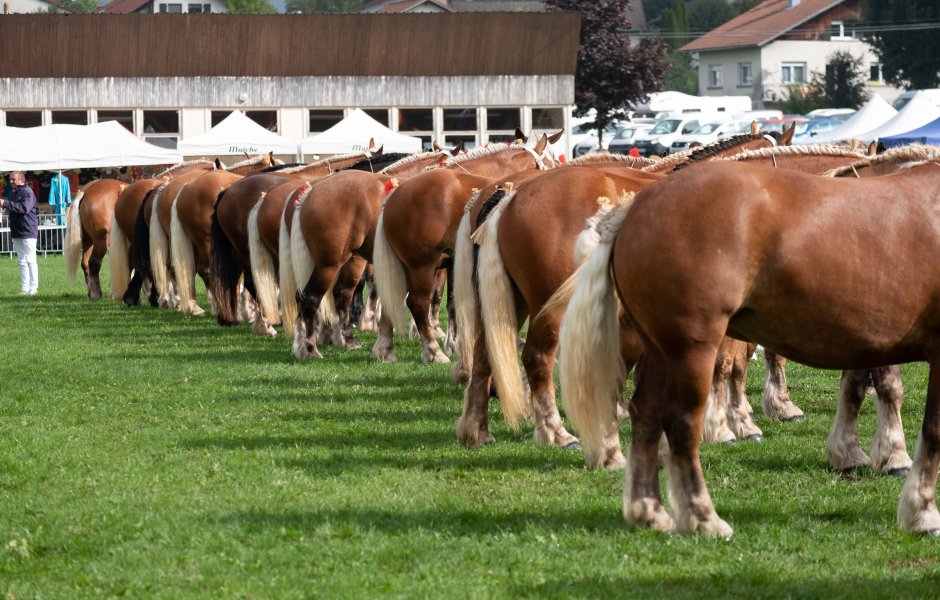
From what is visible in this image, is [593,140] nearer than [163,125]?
No

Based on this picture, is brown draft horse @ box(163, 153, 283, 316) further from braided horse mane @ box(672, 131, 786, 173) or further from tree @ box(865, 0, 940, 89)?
tree @ box(865, 0, 940, 89)

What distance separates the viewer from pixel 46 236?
123 feet

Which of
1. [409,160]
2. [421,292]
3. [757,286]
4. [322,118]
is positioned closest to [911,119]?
[409,160]

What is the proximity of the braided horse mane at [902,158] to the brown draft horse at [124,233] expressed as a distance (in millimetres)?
15078

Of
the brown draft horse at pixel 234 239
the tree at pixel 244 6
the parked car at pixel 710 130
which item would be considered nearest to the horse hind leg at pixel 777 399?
the brown draft horse at pixel 234 239

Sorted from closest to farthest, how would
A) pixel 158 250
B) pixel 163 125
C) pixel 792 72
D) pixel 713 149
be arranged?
1. pixel 713 149
2. pixel 158 250
3. pixel 163 125
4. pixel 792 72

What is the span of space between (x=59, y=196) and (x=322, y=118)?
17277mm

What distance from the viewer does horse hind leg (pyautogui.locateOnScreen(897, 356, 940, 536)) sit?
6.80m

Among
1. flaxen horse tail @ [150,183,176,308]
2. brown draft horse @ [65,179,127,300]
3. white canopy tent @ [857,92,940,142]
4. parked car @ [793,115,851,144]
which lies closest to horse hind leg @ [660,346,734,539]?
flaxen horse tail @ [150,183,176,308]

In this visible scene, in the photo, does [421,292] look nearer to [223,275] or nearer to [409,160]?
[409,160]

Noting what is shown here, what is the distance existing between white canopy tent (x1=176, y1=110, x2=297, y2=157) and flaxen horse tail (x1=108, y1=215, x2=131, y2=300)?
14695 mm

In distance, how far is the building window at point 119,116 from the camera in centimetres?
5059

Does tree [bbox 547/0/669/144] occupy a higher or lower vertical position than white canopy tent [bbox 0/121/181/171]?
higher

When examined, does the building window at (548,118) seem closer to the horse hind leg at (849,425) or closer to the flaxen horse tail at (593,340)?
the horse hind leg at (849,425)
